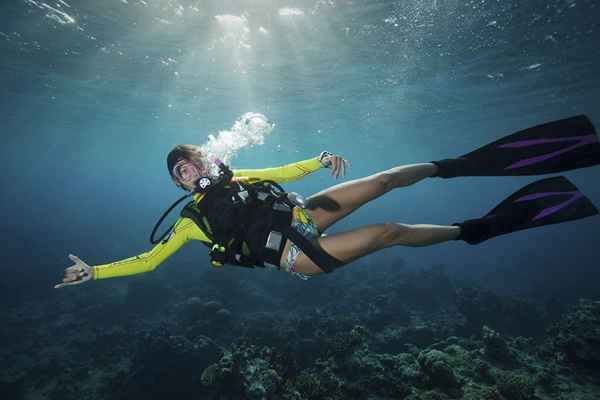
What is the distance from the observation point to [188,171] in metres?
3.99

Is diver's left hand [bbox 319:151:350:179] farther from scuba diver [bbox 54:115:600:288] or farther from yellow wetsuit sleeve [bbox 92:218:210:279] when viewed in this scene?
yellow wetsuit sleeve [bbox 92:218:210:279]

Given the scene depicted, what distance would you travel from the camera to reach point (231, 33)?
46.5 feet

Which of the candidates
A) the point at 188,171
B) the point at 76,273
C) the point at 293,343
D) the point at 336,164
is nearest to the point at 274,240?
the point at 336,164

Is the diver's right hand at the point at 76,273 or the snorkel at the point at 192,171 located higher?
the snorkel at the point at 192,171

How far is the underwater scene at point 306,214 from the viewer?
4031 mm

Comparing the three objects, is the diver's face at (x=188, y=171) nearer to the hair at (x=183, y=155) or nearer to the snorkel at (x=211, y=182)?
the hair at (x=183, y=155)

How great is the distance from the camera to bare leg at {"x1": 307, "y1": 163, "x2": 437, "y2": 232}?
380 cm

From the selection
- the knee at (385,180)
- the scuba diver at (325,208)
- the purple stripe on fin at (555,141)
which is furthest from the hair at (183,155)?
the purple stripe on fin at (555,141)

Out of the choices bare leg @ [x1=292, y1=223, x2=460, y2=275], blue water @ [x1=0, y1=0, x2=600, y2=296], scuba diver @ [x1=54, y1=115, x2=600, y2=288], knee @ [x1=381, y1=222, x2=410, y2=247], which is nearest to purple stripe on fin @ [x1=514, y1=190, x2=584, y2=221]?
scuba diver @ [x1=54, y1=115, x2=600, y2=288]

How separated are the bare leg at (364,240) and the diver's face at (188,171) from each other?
160cm

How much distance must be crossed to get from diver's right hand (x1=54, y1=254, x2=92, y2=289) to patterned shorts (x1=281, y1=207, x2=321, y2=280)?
2.28 metres

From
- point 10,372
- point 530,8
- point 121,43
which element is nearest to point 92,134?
point 121,43

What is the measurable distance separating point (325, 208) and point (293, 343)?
25.1 ft

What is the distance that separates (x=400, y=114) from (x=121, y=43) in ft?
68.2
